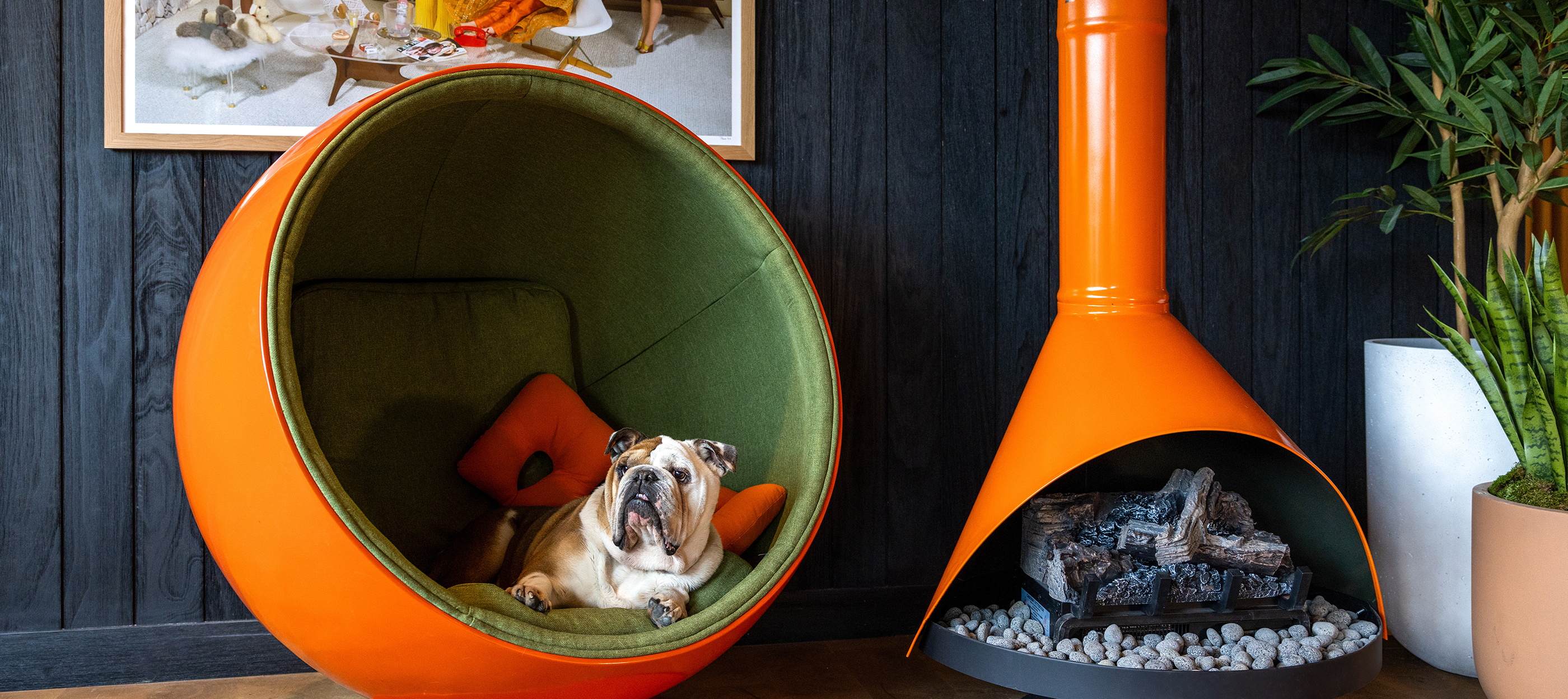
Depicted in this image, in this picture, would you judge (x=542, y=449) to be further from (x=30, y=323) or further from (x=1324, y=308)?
(x=1324, y=308)

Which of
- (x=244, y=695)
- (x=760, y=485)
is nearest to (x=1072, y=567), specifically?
(x=760, y=485)

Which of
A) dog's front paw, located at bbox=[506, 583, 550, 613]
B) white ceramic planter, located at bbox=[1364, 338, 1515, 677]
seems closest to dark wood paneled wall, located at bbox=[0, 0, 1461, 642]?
white ceramic planter, located at bbox=[1364, 338, 1515, 677]

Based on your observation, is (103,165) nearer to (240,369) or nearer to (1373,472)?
(240,369)

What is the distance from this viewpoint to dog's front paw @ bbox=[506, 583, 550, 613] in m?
1.51

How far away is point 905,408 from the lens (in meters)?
2.40

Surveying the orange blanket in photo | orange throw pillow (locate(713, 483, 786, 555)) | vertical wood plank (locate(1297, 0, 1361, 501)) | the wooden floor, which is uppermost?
the orange blanket in photo

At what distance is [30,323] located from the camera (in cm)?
202

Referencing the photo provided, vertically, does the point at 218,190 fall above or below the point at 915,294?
above

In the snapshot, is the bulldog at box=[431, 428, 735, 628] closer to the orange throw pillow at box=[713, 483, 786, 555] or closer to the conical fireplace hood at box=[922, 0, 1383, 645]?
the orange throw pillow at box=[713, 483, 786, 555]

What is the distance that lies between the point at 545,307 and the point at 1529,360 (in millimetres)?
2039

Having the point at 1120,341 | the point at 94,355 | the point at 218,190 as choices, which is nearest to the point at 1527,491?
the point at 1120,341

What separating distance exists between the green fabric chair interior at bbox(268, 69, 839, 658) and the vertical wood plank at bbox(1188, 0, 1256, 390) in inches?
52.7

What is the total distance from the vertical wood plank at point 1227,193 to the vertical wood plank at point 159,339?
8.21ft

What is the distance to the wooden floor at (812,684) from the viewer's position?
198 centimetres
